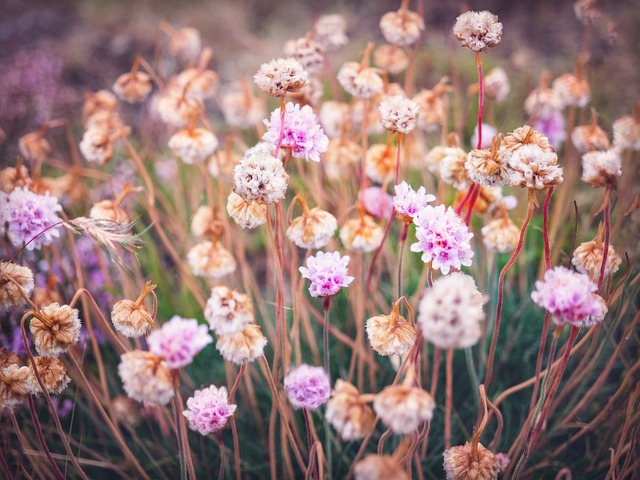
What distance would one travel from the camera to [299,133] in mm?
943

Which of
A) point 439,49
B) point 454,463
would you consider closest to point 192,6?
point 439,49

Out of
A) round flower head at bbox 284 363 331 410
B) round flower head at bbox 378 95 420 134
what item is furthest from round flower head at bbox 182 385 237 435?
round flower head at bbox 378 95 420 134

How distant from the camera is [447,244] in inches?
34.2

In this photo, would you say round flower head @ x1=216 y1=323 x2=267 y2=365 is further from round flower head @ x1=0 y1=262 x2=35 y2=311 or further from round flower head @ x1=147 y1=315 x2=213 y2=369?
round flower head @ x1=0 y1=262 x2=35 y2=311

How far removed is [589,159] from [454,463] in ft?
1.83

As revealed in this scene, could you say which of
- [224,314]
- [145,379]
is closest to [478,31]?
[224,314]

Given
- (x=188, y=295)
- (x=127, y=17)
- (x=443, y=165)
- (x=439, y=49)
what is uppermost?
(x=127, y=17)

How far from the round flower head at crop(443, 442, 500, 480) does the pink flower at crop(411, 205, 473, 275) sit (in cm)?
30

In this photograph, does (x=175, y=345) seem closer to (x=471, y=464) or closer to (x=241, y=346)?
(x=241, y=346)

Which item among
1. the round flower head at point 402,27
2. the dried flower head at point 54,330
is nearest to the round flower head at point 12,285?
the dried flower head at point 54,330

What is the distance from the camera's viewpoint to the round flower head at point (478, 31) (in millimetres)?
898

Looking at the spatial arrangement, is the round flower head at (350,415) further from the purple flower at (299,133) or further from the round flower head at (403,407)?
the purple flower at (299,133)

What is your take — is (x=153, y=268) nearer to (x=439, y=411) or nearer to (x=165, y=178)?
(x=165, y=178)

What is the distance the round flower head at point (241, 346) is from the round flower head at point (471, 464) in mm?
370
